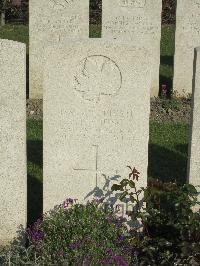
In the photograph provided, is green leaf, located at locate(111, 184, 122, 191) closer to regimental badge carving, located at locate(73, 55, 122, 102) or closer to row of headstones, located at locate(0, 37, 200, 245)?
row of headstones, located at locate(0, 37, 200, 245)

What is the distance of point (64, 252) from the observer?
4043mm

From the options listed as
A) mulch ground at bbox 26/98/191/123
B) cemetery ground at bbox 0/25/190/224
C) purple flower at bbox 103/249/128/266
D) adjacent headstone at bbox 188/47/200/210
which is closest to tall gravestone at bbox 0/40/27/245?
cemetery ground at bbox 0/25/190/224

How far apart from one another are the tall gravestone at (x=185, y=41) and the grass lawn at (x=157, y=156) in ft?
6.57

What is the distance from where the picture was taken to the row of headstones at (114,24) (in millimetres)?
9438

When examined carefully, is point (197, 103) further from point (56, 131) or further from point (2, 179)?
point (2, 179)

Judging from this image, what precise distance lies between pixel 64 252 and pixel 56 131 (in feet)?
3.49

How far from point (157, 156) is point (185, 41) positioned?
3567mm

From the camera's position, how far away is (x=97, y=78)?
4.59 m

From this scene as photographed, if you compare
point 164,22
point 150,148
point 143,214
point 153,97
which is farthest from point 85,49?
point 164,22

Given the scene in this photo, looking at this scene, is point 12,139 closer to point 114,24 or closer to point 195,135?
point 195,135

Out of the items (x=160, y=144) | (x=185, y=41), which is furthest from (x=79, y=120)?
(x=185, y=41)

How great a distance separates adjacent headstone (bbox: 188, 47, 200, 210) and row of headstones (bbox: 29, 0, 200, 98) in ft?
15.2

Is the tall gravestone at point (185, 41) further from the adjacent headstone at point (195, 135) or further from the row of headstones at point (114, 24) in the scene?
the adjacent headstone at point (195, 135)


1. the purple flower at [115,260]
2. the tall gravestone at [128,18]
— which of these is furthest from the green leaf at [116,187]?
the tall gravestone at [128,18]
